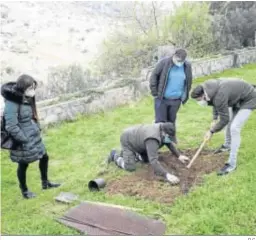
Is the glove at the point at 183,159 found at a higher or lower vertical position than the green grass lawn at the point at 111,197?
higher

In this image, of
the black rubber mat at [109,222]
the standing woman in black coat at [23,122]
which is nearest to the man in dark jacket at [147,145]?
the black rubber mat at [109,222]

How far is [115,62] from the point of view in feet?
69.8

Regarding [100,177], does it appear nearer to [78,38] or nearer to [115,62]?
[115,62]

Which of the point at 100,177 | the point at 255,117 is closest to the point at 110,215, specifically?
the point at 100,177

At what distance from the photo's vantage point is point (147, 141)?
6258 millimetres

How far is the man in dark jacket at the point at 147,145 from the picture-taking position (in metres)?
6.21

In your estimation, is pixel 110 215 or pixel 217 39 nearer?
pixel 110 215

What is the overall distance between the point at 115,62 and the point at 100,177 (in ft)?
48.9

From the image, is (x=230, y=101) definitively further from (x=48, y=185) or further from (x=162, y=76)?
(x=48, y=185)

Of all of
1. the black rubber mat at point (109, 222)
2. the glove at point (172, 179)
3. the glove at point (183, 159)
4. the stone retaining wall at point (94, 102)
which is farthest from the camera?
the stone retaining wall at point (94, 102)

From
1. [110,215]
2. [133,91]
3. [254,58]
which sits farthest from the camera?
[254,58]

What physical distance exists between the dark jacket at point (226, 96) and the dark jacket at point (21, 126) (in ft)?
7.77

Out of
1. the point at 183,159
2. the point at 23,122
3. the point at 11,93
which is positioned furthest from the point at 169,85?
the point at 11,93

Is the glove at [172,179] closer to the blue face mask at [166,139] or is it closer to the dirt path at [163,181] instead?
the dirt path at [163,181]
